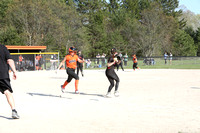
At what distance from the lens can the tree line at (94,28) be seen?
53.1m

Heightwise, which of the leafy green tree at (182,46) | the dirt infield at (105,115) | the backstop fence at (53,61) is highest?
the leafy green tree at (182,46)

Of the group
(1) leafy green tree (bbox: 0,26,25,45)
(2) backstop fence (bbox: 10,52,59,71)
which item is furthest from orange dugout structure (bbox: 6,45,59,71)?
(1) leafy green tree (bbox: 0,26,25,45)

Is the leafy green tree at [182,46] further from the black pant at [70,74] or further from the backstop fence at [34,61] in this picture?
the black pant at [70,74]

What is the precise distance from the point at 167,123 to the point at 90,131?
69.2 inches

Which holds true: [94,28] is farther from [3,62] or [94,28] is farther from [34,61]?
[3,62]

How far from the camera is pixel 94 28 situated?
2790 inches

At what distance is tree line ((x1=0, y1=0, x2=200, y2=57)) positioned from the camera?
5306 cm

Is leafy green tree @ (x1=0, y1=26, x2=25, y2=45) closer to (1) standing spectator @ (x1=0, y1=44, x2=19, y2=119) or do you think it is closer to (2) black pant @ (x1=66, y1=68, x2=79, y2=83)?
(2) black pant @ (x1=66, y1=68, x2=79, y2=83)

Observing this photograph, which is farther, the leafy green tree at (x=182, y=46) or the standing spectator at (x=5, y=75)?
the leafy green tree at (x=182, y=46)

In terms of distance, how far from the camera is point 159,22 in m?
65.5

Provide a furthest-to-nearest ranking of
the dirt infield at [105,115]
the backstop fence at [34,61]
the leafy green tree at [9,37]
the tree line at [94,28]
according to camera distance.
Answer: the tree line at [94,28] → the leafy green tree at [9,37] → the backstop fence at [34,61] → the dirt infield at [105,115]

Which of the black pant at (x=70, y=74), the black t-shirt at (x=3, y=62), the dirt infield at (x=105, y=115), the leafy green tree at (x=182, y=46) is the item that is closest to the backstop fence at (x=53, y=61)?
the black pant at (x=70, y=74)

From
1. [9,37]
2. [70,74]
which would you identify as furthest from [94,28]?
[70,74]

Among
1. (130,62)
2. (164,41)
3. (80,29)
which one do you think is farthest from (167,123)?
(164,41)
